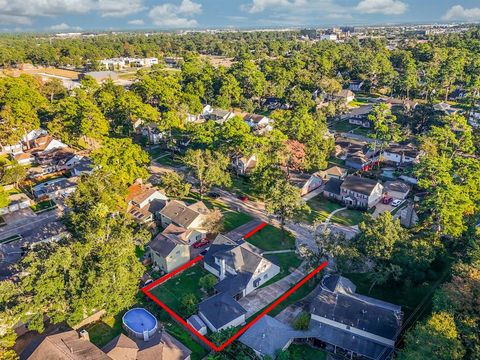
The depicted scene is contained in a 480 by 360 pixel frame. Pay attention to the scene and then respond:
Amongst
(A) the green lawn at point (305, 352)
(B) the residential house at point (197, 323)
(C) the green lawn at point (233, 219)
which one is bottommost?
(A) the green lawn at point (305, 352)

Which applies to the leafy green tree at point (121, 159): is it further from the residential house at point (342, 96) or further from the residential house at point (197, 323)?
the residential house at point (342, 96)

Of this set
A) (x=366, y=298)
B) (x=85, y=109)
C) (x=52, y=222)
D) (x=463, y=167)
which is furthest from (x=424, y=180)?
(x=85, y=109)

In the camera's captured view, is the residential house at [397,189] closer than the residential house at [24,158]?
Yes

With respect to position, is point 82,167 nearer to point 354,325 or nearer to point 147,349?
point 147,349

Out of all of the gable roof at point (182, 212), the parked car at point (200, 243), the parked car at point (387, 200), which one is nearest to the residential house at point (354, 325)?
the parked car at point (200, 243)

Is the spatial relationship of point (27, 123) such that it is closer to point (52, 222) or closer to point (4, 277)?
point (52, 222)

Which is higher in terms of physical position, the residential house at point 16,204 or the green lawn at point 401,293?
the residential house at point 16,204

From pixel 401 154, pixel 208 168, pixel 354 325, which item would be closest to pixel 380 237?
pixel 354 325
